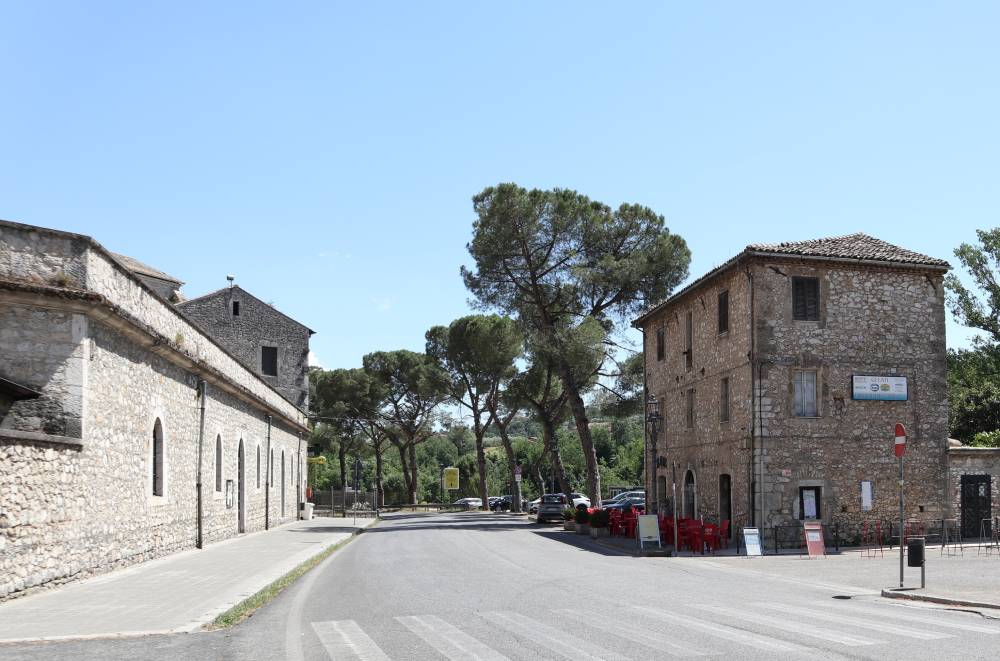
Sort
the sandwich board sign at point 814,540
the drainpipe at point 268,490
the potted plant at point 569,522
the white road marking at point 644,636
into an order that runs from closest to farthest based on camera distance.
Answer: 1. the white road marking at point 644,636
2. the sandwich board sign at point 814,540
3. the drainpipe at point 268,490
4. the potted plant at point 569,522

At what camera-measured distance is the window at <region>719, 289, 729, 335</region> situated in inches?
1126

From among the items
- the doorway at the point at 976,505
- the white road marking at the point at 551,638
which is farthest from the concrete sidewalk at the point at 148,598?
the doorway at the point at 976,505

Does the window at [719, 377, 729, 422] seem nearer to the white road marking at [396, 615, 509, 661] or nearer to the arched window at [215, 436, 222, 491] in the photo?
the arched window at [215, 436, 222, 491]

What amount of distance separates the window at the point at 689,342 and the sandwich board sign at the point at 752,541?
906cm

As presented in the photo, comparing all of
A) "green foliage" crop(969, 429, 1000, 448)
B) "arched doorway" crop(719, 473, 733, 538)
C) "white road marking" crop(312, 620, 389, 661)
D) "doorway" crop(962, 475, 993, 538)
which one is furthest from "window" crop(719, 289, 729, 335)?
"white road marking" crop(312, 620, 389, 661)

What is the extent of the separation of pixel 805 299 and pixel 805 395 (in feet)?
9.61

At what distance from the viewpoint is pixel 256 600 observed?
12539mm

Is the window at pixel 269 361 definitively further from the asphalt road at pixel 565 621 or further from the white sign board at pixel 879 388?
the white sign board at pixel 879 388

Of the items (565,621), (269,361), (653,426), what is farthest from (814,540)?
(269,361)

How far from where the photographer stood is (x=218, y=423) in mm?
25438

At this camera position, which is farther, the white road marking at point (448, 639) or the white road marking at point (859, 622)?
the white road marking at point (859, 622)

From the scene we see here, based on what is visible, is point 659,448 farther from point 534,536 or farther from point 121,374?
point 121,374

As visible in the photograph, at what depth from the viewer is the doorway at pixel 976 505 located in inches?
1088

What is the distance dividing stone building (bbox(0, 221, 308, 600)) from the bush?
14440 mm
